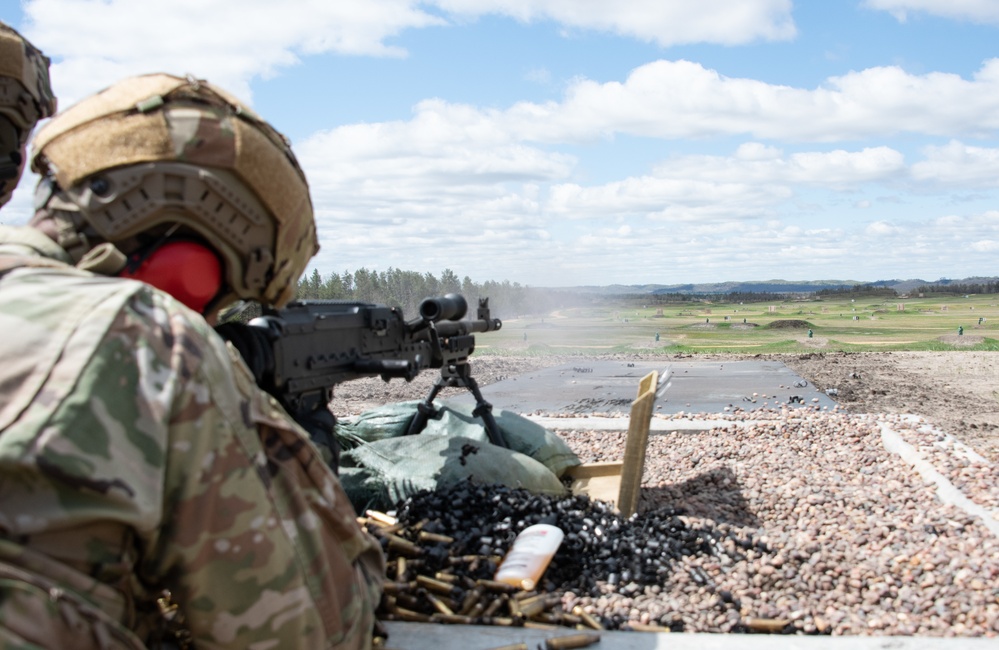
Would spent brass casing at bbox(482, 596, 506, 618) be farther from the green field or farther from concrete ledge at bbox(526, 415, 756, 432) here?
the green field

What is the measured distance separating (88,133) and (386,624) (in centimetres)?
245

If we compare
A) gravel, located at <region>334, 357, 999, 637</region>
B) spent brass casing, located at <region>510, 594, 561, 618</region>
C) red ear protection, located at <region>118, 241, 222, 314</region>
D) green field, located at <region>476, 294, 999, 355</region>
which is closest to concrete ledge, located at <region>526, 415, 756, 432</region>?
gravel, located at <region>334, 357, 999, 637</region>

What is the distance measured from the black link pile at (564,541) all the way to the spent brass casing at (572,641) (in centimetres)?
29

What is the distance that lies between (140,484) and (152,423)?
97 mm

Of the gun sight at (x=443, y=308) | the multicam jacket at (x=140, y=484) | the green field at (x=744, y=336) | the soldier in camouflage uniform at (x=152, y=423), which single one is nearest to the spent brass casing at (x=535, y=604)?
the soldier in camouflage uniform at (x=152, y=423)

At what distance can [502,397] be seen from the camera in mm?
13195

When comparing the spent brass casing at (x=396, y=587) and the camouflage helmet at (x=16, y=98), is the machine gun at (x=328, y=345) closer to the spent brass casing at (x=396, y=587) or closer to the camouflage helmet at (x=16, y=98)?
the spent brass casing at (x=396, y=587)

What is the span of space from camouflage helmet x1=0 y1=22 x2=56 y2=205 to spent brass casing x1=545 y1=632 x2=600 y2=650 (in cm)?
314

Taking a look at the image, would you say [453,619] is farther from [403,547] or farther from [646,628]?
[646,628]

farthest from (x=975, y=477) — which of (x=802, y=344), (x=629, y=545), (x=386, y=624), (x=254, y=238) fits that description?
(x=802, y=344)

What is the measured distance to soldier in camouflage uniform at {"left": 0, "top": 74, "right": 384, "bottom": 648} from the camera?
4.07 ft

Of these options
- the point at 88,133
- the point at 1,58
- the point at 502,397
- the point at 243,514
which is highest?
the point at 1,58

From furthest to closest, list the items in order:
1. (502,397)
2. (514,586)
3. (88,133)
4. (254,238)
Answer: (502,397)
(514,586)
(254,238)
(88,133)

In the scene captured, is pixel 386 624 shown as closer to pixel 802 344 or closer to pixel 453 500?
pixel 453 500
